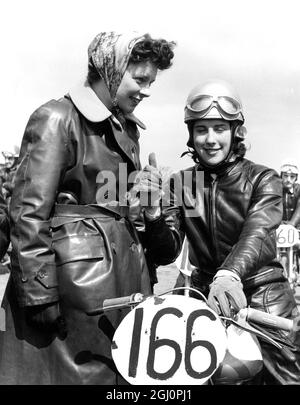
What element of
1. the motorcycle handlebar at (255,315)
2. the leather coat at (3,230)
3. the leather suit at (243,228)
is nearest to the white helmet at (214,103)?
the leather suit at (243,228)

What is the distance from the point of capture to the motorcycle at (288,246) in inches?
432

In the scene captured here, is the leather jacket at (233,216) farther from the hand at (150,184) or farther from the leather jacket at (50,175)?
the leather jacket at (50,175)

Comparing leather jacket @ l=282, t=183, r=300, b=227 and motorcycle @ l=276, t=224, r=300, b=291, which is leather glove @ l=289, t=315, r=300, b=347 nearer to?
motorcycle @ l=276, t=224, r=300, b=291

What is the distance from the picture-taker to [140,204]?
3102 millimetres

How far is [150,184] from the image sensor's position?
289cm

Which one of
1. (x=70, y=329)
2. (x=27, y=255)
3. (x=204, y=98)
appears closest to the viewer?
(x=27, y=255)

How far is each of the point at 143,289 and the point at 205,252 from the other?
461mm

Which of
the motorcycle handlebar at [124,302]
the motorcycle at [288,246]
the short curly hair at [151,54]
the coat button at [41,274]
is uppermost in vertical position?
the short curly hair at [151,54]

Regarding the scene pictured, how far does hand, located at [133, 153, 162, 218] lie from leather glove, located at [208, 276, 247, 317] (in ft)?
1.67

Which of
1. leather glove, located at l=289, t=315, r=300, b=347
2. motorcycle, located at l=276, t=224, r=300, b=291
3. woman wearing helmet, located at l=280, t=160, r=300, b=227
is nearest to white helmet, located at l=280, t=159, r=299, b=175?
woman wearing helmet, located at l=280, t=160, r=300, b=227

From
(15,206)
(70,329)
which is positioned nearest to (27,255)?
(15,206)

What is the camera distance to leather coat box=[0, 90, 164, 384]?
110 inches

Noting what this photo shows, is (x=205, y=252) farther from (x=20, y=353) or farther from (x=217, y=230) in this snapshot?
(x=20, y=353)

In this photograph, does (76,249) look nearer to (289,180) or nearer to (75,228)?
(75,228)
